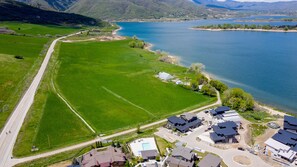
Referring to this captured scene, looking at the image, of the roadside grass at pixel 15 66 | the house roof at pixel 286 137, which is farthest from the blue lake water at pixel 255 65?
the roadside grass at pixel 15 66

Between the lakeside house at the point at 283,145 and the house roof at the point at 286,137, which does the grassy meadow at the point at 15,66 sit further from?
the house roof at the point at 286,137

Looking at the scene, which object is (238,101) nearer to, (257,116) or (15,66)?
(257,116)

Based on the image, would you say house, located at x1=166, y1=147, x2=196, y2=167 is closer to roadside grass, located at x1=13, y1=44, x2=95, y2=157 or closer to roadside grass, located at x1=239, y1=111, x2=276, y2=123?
roadside grass, located at x1=13, y1=44, x2=95, y2=157

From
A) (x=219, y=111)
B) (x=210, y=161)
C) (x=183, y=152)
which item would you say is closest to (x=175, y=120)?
(x=219, y=111)

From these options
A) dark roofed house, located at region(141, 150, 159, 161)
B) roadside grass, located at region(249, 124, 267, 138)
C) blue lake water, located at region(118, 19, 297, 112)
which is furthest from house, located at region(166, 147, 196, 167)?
blue lake water, located at region(118, 19, 297, 112)

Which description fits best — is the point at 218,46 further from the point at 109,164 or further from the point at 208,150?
the point at 109,164

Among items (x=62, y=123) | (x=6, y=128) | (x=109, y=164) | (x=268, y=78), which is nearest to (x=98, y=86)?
(x=62, y=123)
